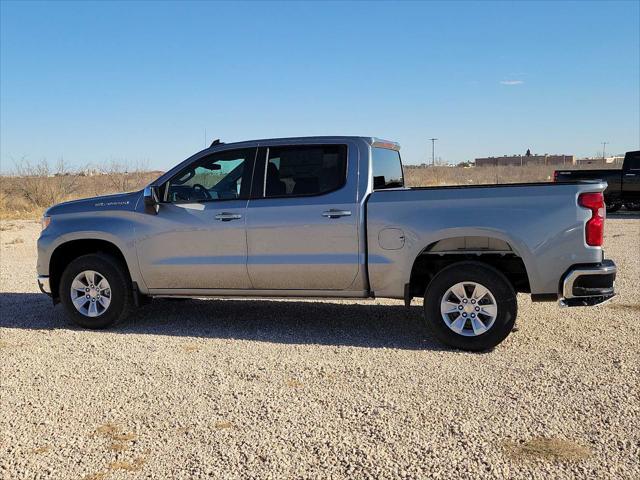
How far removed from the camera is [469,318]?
5812 millimetres

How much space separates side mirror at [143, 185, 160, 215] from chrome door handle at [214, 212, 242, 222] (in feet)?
2.31

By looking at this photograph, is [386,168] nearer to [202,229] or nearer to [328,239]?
[328,239]

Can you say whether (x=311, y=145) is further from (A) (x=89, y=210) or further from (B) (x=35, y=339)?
(B) (x=35, y=339)

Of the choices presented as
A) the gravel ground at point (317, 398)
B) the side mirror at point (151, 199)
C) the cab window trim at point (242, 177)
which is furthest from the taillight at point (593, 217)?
the side mirror at point (151, 199)

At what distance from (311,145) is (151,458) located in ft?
12.3

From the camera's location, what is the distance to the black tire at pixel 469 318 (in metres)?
5.71

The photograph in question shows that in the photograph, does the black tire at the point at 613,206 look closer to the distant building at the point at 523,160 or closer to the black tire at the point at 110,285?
the black tire at the point at 110,285

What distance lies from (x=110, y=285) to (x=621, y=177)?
18.9 meters

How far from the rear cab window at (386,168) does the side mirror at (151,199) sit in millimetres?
2330

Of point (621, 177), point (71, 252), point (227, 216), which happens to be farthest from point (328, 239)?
point (621, 177)

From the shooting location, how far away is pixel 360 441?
Result: 3891 millimetres

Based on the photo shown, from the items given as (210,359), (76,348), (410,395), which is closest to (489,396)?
(410,395)

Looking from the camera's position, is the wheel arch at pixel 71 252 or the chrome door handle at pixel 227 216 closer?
the chrome door handle at pixel 227 216

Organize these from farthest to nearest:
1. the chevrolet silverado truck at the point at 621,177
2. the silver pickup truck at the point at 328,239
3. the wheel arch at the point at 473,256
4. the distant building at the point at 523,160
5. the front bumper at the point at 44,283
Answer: the distant building at the point at 523,160
the chevrolet silverado truck at the point at 621,177
the front bumper at the point at 44,283
the wheel arch at the point at 473,256
the silver pickup truck at the point at 328,239
